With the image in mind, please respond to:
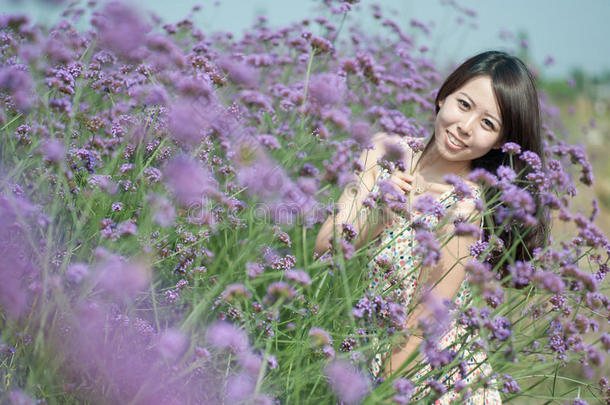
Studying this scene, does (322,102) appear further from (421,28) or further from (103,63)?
(421,28)

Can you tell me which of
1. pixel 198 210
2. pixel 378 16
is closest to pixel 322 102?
pixel 198 210

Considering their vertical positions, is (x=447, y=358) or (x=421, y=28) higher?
(x=421, y=28)

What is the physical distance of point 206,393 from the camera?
5.13ft

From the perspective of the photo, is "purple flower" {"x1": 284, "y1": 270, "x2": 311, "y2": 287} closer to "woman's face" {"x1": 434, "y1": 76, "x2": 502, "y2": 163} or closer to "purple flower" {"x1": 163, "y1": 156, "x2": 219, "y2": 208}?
"purple flower" {"x1": 163, "y1": 156, "x2": 219, "y2": 208}

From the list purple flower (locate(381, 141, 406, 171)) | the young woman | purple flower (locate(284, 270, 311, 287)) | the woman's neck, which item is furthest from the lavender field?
the woman's neck

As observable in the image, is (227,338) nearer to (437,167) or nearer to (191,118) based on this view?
(191,118)

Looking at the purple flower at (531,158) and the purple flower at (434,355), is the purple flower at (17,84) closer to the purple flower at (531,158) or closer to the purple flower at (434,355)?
the purple flower at (434,355)

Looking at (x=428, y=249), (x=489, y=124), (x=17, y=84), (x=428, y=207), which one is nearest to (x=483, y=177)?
(x=428, y=207)

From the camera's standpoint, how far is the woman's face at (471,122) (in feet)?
6.53

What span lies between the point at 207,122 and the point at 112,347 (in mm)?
660

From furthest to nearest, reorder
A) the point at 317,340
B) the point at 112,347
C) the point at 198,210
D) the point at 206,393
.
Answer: the point at 198,210 → the point at 206,393 → the point at 112,347 → the point at 317,340

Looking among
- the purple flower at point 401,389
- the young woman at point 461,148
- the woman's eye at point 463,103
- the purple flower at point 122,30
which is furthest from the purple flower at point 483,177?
the purple flower at point 122,30

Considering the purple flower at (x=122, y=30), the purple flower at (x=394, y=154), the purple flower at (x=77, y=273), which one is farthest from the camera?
the purple flower at (x=394, y=154)

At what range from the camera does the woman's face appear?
199 cm
